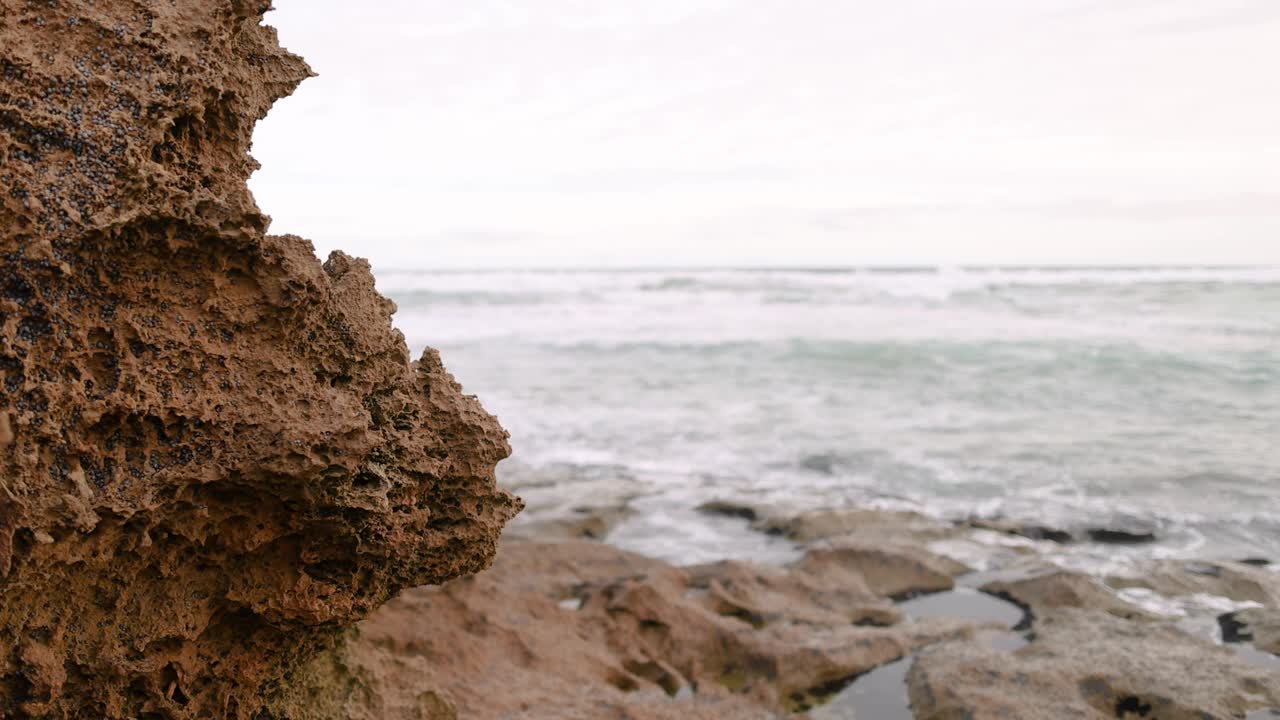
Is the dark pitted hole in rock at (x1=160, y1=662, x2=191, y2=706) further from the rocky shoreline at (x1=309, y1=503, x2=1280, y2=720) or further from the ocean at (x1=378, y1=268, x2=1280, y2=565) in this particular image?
the ocean at (x1=378, y1=268, x2=1280, y2=565)

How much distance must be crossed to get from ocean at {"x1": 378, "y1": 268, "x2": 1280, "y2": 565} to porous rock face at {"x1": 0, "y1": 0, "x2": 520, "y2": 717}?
352 cm

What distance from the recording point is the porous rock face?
168 cm

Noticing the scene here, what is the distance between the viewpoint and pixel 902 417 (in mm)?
9586

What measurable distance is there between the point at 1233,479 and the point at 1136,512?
1.42 metres

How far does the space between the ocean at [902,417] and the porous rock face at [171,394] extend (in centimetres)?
352

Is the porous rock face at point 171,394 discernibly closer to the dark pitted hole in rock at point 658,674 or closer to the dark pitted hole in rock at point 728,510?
the dark pitted hole in rock at point 658,674

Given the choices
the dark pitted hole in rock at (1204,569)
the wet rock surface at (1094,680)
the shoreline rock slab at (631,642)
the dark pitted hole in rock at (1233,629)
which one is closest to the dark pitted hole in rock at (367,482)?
the shoreline rock slab at (631,642)

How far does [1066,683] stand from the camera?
3.46m

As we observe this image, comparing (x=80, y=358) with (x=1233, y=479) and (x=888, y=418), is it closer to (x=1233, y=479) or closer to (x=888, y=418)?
(x=1233, y=479)

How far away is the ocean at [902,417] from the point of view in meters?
6.24

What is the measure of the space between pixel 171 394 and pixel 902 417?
8622mm

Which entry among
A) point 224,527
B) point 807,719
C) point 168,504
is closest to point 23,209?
Result: point 168,504

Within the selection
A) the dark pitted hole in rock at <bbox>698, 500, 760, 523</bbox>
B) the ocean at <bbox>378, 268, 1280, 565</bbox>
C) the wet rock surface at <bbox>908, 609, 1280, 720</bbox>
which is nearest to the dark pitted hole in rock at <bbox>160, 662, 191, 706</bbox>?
the wet rock surface at <bbox>908, 609, 1280, 720</bbox>

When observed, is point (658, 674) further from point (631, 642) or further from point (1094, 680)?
point (1094, 680)
